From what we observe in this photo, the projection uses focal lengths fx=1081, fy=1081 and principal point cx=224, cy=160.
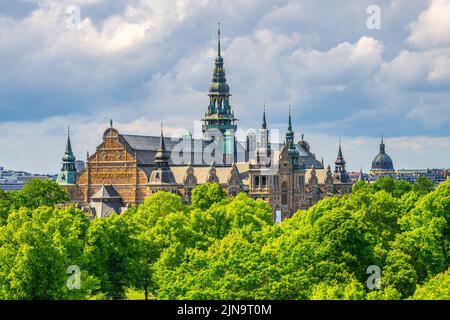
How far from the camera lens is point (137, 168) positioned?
169250 mm

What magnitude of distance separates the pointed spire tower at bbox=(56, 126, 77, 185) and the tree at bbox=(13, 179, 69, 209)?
35692mm

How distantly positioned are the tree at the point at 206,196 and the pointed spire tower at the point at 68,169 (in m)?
33.4

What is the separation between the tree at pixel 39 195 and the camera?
5005 inches

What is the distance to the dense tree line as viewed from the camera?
61938mm

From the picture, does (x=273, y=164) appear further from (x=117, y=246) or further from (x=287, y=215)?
(x=117, y=246)

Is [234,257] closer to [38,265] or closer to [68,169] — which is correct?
[38,265]

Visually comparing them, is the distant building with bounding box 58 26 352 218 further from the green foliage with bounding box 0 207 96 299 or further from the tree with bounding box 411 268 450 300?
the tree with bounding box 411 268 450 300

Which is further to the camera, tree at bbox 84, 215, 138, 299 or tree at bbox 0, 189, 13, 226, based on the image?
tree at bbox 0, 189, 13, 226

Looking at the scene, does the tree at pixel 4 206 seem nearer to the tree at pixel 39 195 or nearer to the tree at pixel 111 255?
the tree at pixel 39 195

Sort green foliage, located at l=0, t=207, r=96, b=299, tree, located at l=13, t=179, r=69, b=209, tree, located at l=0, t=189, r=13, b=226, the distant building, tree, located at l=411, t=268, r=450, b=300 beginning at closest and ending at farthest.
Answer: tree, located at l=411, t=268, r=450, b=300, green foliage, located at l=0, t=207, r=96, b=299, tree, located at l=0, t=189, r=13, b=226, tree, located at l=13, t=179, r=69, b=209, the distant building

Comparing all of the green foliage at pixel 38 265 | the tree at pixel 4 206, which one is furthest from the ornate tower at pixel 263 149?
the green foliage at pixel 38 265

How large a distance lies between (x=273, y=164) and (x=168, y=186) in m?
22.5

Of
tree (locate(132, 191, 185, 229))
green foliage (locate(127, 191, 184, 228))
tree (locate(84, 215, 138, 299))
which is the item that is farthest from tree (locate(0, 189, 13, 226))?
tree (locate(84, 215, 138, 299))
